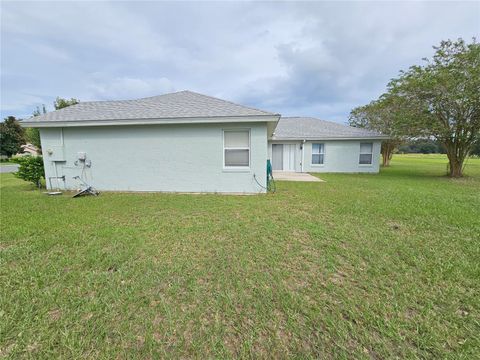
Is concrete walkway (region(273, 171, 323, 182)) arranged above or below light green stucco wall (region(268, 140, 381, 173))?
below

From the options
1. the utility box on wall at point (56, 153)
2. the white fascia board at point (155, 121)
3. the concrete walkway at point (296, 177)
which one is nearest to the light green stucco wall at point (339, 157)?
the concrete walkway at point (296, 177)

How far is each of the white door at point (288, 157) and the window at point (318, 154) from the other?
1553mm

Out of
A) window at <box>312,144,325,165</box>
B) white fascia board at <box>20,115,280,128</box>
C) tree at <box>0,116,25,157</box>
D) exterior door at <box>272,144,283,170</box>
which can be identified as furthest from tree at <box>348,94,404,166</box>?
Answer: tree at <box>0,116,25,157</box>

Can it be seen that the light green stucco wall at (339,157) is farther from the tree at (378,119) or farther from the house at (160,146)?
the house at (160,146)

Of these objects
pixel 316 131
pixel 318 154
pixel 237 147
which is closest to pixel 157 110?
pixel 237 147

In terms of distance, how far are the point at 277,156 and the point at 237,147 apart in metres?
8.91

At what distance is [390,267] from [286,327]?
76.9 inches

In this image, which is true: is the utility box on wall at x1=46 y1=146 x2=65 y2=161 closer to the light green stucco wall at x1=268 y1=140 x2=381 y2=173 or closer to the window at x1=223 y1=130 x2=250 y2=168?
the window at x1=223 y1=130 x2=250 y2=168

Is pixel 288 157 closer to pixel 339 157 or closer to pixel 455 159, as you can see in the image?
pixel 339 157

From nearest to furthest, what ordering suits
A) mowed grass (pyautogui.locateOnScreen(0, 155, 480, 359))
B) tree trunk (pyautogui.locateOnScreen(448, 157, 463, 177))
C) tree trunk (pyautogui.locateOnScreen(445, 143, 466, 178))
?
mowed grass (pyautogui.locateOnScreen(0, 155, 480, 359)) → tree trunk (pyautogui.locateOnScreen(445, 143, 466, 178)) → tree trunk (pyautogui.locateOnScreen(448, 157, 463, 177))

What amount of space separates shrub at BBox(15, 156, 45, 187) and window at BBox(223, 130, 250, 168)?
802 cm

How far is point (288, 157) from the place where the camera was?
1617 cm

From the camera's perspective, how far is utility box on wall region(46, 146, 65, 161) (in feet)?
27.6

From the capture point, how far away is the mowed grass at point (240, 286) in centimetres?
193
